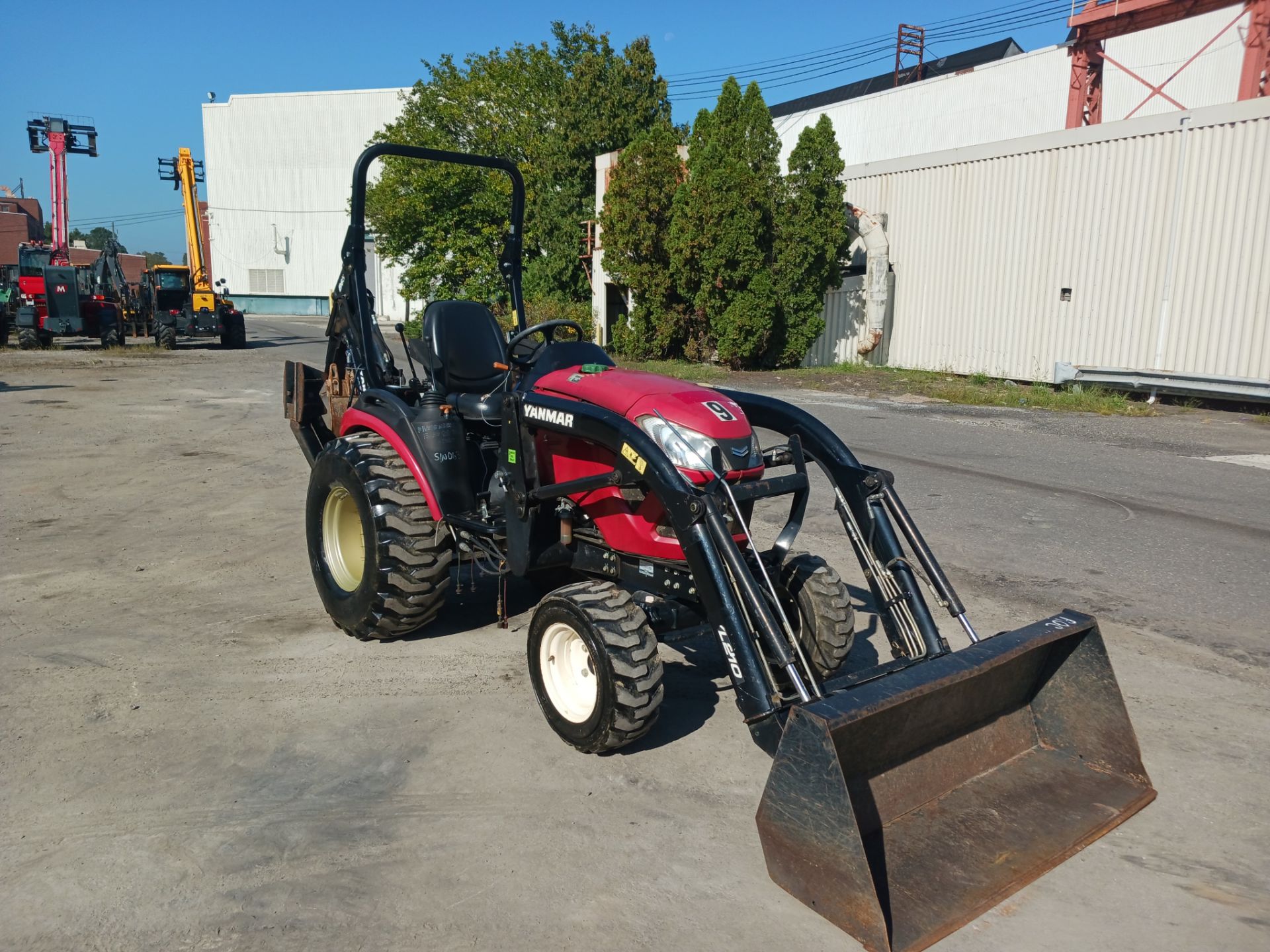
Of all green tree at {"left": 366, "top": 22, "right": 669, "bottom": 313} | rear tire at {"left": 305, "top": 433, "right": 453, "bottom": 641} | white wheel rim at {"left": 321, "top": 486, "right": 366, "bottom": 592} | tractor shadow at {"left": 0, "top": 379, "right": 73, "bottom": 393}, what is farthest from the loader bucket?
green tree at {"left": 366, "top": 22, "right": 669, "bottom": 313}

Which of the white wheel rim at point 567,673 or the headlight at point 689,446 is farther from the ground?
the headlight at point 689,446

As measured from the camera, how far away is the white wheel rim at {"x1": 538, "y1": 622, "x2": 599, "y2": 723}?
11.9ft

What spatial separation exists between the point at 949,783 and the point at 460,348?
119 inches

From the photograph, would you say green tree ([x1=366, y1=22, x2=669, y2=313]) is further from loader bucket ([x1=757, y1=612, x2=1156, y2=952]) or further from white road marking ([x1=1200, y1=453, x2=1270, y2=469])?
loader bucket ([x1=757, y1=612, x2=1156, y2=952])

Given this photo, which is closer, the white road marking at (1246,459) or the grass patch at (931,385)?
the white road marking at (1246,459)

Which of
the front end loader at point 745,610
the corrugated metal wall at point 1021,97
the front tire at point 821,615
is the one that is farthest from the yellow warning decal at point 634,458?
the corrugated metal wall at point 1021,97

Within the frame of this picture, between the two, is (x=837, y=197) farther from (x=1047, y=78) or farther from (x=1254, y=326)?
(x=1047, y=78)

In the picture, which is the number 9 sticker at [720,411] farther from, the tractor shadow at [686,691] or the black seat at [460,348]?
the black seat at [460,348]

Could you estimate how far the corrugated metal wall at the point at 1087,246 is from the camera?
14.1 metres

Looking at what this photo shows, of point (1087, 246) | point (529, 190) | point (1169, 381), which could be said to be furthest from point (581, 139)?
point (1169, 381)

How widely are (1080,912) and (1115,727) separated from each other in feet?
2.54

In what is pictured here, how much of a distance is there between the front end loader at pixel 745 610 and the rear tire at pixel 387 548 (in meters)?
0.01

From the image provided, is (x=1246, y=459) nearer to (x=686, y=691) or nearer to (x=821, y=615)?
(x=821, y=615)

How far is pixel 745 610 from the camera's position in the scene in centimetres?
312
